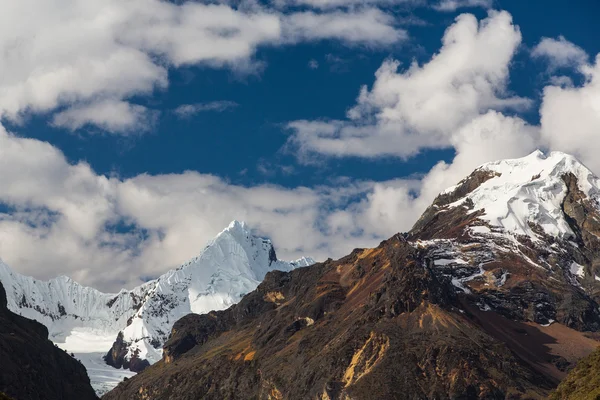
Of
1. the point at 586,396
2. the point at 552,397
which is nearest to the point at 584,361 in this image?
the point at 552,397

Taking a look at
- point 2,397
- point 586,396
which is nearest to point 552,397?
point 586,396

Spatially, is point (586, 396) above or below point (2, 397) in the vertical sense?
below

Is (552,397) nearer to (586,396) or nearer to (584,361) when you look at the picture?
(584,361)

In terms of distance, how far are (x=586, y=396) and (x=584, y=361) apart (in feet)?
93.8

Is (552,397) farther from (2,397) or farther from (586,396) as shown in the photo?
(2,397)

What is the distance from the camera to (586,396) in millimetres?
155625

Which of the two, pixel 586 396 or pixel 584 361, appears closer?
pixel 586 396

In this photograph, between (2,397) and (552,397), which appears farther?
(552,397)

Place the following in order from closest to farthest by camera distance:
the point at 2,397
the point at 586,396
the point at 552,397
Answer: the point at 2,397
the point at 586,396
the point at 552,397

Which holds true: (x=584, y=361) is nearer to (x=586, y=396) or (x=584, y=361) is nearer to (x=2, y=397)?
(x=586, y=396)

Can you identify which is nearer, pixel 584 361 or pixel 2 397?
pixel 2 397

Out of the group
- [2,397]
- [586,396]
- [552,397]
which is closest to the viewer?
[2,397]

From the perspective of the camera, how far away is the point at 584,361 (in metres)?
183

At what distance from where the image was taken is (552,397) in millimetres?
178625
